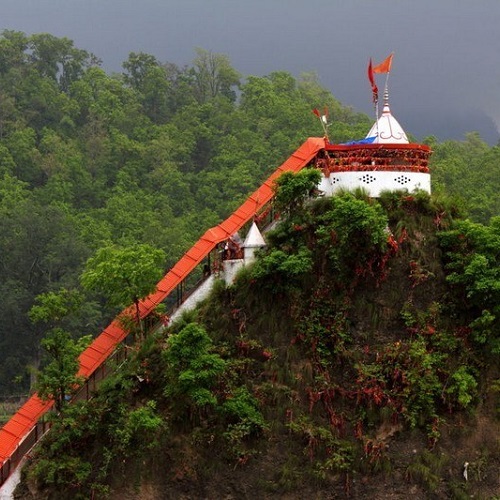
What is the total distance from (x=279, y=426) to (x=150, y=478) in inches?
85.8

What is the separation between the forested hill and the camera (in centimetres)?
3238

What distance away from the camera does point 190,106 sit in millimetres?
47281

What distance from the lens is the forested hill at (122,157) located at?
106 ft

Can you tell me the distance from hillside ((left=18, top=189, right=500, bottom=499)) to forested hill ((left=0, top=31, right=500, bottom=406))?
1209cm

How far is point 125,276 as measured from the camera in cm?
1706

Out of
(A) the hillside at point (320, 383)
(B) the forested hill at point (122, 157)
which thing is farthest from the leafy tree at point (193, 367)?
(B) the forested hill at point (122, 157)

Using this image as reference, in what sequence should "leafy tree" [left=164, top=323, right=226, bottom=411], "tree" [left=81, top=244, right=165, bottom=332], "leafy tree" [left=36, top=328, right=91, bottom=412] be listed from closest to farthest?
"leafy tree" [left=164, top=323, right=226, bottom=411]
"leafy tree" [left=36, top=328, right=91, bottom=412]
"tree" [left=81, top=244, right=165, bottom=332]

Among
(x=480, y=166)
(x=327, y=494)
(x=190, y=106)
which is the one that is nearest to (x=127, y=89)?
(x=190, y=106)

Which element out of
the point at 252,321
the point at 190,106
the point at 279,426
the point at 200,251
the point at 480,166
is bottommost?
the point at 279,426

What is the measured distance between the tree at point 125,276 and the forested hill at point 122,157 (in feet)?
35.8

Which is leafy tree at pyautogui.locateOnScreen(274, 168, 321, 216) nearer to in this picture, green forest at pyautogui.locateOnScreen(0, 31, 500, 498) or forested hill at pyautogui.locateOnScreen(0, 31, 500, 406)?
green forest at pyautogui.locateOnScreen(0, 31, 500, 498)

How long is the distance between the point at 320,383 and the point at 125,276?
3.79 meters

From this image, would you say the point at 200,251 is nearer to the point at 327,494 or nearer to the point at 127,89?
the point at 327,494

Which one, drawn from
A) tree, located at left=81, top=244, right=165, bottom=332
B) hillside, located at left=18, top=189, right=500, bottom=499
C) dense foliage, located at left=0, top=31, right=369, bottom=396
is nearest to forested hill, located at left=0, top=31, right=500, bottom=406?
dense foliage, located at left=0, top=31, right=369, bottom=396
